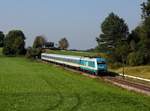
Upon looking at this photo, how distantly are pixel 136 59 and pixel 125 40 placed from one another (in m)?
16.4

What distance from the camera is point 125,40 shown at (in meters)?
103

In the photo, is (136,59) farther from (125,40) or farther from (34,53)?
(34,53)

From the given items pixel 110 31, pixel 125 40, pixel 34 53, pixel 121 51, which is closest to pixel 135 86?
pixel 121 51

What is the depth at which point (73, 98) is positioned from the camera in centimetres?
3412

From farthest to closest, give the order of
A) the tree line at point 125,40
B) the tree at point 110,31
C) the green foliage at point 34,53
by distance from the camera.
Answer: the green foliage at point 34,53 → the tree at point 110,31 → the tree line at point 125,40

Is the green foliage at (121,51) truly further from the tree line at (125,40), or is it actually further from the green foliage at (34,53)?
the green foliage at (34,53)

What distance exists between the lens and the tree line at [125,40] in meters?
83.4

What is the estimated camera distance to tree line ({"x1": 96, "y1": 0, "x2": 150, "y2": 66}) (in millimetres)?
83438

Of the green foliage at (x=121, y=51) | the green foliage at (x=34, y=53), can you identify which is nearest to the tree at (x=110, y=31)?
the green foliage at (x=121, y=51)

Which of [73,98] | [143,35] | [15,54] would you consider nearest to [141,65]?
[143,35]

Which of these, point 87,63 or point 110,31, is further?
point 110,31

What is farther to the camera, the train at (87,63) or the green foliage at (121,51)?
the green foliage at (121,51)

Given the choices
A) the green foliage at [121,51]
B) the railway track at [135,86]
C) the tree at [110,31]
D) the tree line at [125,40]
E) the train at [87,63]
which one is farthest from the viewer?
the tree at [110,31]

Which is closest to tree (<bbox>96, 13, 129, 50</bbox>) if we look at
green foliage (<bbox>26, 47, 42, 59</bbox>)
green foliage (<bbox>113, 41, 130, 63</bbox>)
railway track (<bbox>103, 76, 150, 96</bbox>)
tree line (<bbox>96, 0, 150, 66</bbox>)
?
tree line (<bbox>96, 0, 150, 66</bbox>)
